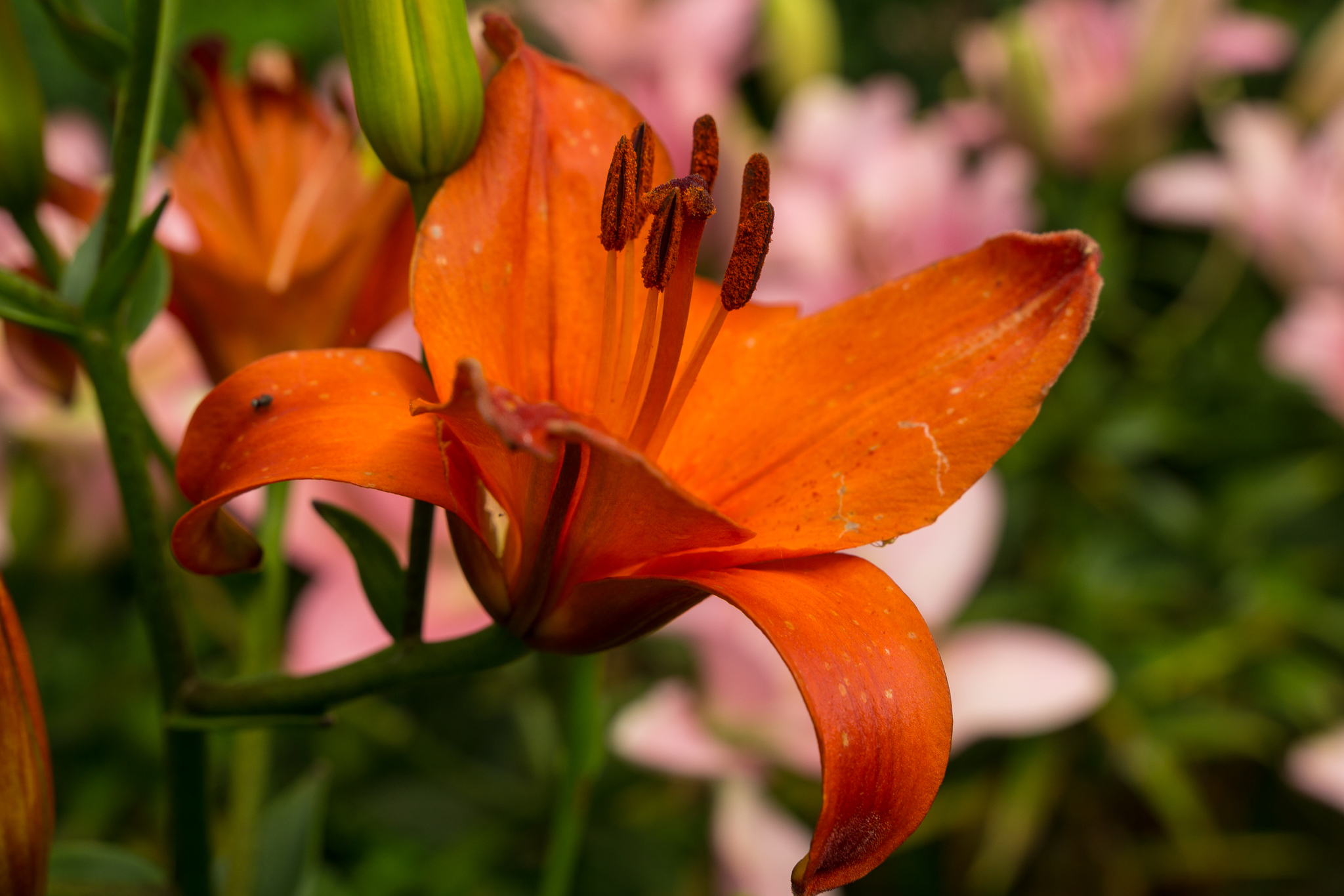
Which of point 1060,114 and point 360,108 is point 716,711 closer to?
point 360,108

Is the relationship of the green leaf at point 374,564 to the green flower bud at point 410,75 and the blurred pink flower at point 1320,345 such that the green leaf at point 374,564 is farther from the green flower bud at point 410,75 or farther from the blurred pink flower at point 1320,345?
the blurred pink flower at point 1320,345

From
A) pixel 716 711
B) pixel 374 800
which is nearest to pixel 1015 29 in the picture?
pixel 716 711

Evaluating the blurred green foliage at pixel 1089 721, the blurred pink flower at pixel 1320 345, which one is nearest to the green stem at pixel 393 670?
the blurred green foliage at pixel 1089 721

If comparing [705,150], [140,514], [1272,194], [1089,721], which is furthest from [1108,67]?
[140,514]

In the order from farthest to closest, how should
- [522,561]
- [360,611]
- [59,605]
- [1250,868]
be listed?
[1250,868], [59,605], [360,611], [522,561]

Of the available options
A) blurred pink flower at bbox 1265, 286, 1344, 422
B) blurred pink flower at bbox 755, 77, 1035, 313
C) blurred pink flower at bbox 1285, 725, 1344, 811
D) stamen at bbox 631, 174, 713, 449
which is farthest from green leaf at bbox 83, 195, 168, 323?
blurred pink flower at bbox 1265, 286, 1344, 422

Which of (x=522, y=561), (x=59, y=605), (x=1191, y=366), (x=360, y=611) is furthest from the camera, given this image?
(x=1191, y=366)
